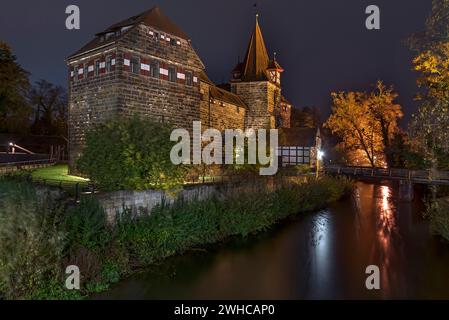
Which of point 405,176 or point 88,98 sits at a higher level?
point 88,98

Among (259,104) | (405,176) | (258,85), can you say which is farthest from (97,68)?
(405,176)

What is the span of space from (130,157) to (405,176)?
2142 centimetres

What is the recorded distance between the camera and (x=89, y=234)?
28.0 ft

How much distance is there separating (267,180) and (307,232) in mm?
3322

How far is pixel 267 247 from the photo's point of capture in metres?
12.4

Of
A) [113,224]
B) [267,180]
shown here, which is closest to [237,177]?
[267,180]

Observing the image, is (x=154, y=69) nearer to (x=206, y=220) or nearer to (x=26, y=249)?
(x=206, y=220)

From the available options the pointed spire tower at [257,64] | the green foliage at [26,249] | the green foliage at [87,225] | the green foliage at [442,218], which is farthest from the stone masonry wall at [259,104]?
the green foliage at [26,249]

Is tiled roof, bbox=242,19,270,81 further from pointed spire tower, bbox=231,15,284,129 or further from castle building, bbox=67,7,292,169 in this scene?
castle building, bbox=67,7,292,169

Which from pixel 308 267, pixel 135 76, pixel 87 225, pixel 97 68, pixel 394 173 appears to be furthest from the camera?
pixel 394 173

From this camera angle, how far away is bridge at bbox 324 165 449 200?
2144 centimetres

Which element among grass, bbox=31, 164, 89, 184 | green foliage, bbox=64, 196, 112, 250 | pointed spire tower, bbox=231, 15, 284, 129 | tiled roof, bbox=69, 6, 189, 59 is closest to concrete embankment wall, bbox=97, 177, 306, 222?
green foliage, bbox=64, 196, 112, 250

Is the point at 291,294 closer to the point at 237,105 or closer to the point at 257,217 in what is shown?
the point at 257,217

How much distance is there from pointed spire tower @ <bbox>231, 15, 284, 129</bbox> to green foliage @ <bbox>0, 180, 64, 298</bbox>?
2354cm
